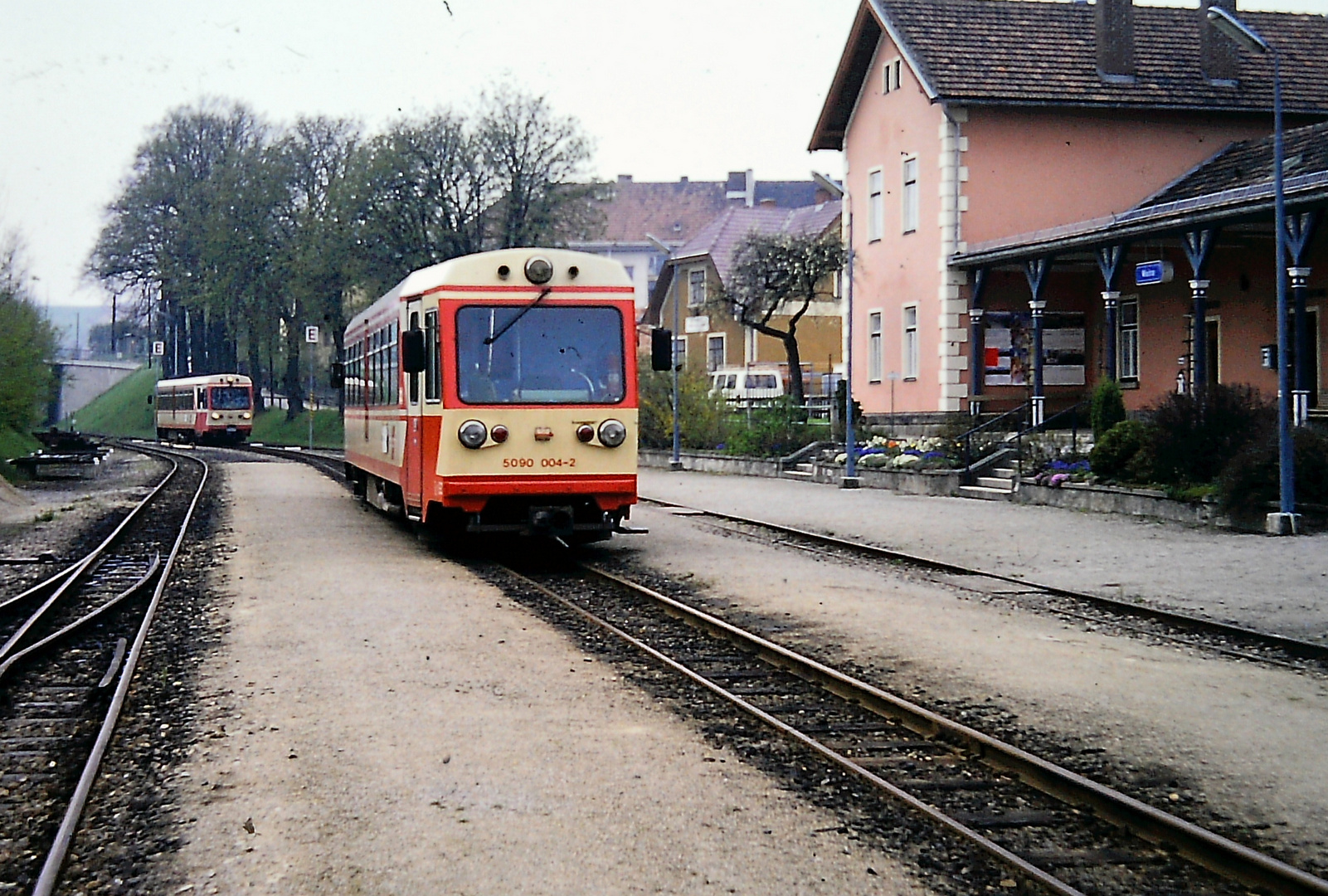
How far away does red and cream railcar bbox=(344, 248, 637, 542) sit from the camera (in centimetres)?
1538

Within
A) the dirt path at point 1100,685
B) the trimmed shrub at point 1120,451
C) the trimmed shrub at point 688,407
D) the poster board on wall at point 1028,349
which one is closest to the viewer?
the dirt path at point 1100,685

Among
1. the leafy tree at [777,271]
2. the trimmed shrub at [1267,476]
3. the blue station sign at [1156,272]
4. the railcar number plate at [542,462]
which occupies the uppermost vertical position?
the leafy tree at [777,271]

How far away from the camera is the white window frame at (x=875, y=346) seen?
3891 centimetres

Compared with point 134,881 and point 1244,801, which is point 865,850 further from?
point 134,881

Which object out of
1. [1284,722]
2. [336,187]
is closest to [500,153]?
[336,187]

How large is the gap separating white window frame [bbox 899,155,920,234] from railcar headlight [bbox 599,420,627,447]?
22.3 metres

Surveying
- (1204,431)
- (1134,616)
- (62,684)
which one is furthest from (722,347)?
(62,684)

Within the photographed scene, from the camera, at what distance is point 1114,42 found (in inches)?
1407

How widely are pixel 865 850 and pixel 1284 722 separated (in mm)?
3402

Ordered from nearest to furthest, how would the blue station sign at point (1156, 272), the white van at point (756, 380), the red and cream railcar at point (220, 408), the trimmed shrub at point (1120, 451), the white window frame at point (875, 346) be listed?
the trimmed shrub at point (1120, 451) < the blue station sign at point (1156, 272) < the white window frame at point (875, 346) < the white van at point (756, 380) < the red and cream railcar at point (220, 408)

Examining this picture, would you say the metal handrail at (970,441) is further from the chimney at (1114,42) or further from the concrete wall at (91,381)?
Result: the concrete wall at (91,381)

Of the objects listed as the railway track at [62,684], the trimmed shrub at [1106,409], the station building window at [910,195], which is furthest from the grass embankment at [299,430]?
the railway track at [62,684]

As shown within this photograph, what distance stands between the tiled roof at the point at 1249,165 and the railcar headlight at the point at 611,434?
46.8 ft

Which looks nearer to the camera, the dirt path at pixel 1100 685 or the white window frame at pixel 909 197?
the dirt path at pixel 1100 685
